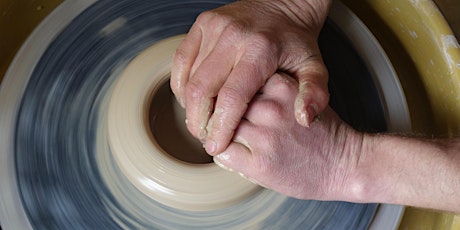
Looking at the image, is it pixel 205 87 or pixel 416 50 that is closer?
pixel 205 87

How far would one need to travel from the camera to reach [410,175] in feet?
3.79

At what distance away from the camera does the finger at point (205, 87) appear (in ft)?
3.60

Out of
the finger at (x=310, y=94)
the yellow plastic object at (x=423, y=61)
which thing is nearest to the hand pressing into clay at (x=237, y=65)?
the finger at (x=310, y=94)

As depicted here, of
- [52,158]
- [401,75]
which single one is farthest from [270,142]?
[401,75]

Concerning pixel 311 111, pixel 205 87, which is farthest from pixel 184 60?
pixel 311 111

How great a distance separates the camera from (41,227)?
123 centimetres

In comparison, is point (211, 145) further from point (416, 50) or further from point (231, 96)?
point (416, 50)

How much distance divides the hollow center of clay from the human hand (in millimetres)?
266

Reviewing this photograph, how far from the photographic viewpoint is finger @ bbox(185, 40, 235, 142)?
43.2 inches

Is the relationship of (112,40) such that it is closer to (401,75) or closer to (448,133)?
(401,75)

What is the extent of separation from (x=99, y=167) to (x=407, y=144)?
704 mm

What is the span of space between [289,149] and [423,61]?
639 millimetres

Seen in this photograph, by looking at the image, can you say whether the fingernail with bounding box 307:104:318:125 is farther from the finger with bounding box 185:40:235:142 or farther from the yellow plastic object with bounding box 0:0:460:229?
the yellow plastic object with bounding box 0:0:460:229

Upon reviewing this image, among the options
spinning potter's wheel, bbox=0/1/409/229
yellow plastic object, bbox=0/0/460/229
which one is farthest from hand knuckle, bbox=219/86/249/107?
yellow plastic object, bbox=0/0/460/229
